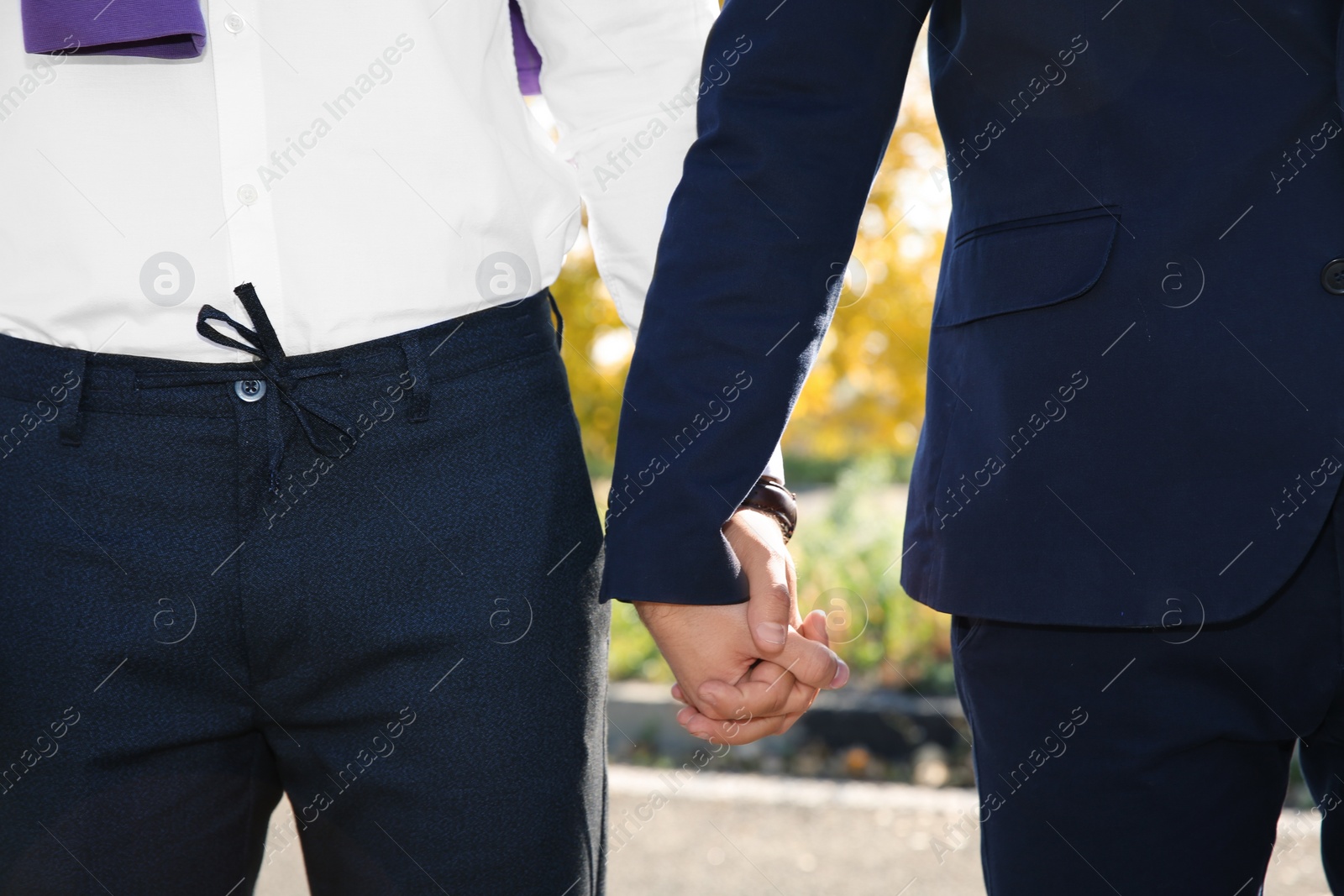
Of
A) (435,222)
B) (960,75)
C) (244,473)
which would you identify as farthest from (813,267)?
(244,473)

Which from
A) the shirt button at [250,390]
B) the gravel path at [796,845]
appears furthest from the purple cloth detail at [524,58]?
the gravel path at [796,845]

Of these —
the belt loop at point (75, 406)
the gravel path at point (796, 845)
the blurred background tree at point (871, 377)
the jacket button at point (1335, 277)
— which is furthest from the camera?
the blurred background tree at point (871, 377)

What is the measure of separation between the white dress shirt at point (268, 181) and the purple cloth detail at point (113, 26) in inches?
1.1

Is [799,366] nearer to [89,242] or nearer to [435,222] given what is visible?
[435,222]

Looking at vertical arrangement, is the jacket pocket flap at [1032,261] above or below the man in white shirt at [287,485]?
above

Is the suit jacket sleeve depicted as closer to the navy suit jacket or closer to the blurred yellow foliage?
the navy suit jacket

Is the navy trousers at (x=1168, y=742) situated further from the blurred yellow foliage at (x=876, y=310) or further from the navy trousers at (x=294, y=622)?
the blurred yellow foliage at (x=876, y=310)

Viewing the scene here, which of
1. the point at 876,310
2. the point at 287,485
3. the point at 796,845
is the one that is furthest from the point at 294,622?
the point at 876,310

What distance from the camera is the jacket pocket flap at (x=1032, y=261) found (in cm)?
122

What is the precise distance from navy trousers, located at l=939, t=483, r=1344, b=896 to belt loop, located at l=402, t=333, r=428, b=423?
2.25 ft

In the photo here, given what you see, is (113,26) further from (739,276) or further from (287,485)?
(739,276)

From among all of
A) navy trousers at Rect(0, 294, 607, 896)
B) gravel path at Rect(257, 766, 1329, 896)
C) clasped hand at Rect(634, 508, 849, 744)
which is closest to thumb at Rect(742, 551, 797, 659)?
clasped hand at Rect(634, 508, 849, 744)

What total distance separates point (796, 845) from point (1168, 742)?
99.3 inches

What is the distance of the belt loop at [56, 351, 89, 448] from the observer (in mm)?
1249
